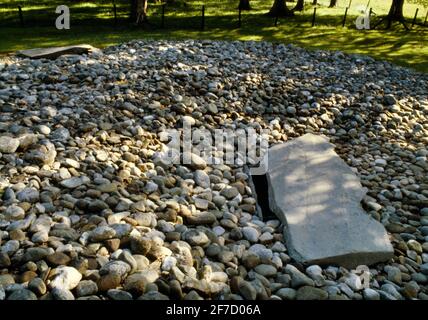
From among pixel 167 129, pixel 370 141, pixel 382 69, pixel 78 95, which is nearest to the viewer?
pixel 167 129

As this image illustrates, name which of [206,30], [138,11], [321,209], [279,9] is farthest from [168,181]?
[279,9]

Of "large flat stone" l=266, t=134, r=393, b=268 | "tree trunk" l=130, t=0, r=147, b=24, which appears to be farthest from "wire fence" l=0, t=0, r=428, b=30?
"large flat stone" l=266, t=134, r=393, b=268

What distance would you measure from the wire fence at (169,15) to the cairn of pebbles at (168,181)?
9.37m

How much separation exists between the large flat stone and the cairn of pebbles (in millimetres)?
215

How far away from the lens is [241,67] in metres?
12.0

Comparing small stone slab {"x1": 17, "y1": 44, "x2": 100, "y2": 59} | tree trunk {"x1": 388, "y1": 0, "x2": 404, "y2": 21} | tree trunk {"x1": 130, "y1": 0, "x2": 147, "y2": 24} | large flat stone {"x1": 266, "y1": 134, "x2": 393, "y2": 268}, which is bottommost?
large flat stone {"x1": 266, "y1": 134, "x2": 393, "y2": 268}

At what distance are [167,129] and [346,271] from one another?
4273mm

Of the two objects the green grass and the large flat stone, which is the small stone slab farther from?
the large flat stone

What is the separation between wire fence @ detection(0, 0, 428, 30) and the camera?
66.0 feet

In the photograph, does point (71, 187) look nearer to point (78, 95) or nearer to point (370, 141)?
point (78, 95)

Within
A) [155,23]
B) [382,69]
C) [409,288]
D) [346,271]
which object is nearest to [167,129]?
[346,271]

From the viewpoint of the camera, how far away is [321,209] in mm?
5984

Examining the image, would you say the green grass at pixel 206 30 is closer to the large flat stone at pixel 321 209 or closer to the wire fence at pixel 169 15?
the wire fence at pixel 169 15

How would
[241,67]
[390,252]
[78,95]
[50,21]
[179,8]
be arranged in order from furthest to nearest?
[179,8]
[50,21]
[241,67]
[78,95]
[390,252]
